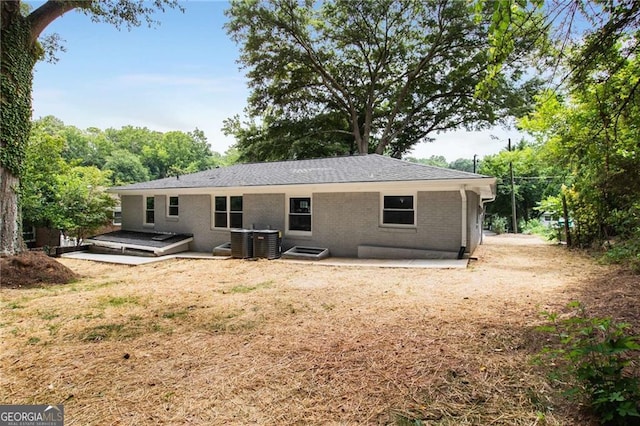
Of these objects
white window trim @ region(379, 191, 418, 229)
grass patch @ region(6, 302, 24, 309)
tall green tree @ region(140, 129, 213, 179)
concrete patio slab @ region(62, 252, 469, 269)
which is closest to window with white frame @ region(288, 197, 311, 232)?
concrete patio slab @ region(62, 252, 469, 269)

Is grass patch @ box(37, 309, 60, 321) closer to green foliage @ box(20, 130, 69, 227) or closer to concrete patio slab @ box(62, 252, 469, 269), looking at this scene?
concrete patio slab @ box(62, 252, 469, 269)

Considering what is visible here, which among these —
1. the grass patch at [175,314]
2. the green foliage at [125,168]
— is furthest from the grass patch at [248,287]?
the green foliage at [125,168]

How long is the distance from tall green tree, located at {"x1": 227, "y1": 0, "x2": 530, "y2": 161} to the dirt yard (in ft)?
63.0

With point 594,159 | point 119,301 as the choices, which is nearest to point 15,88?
point 119,301

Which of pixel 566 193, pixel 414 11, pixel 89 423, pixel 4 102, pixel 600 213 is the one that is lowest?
pixel 89 423

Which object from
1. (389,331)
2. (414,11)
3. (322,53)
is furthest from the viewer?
(322,53)

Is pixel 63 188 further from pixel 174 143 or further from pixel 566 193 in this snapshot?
pixel 174 143

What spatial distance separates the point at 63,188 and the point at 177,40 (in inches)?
Answer: 390

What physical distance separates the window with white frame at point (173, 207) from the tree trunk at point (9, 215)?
6.10 metres

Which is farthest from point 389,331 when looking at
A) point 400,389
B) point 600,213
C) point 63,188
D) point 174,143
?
point 174,143

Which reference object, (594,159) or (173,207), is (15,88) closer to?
(173,207)

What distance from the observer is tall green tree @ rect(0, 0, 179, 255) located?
26.5ft

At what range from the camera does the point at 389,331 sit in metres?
3.86

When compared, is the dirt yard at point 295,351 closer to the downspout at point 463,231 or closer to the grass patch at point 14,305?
the grass patch at point 14,305
